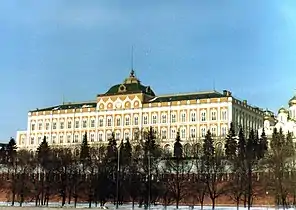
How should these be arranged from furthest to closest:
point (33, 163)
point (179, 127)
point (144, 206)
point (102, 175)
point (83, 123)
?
1. point (83, 123)
2. point (179, 127)
3. point (33, 163)
4. point (102, 175)
5. point (144, 206)

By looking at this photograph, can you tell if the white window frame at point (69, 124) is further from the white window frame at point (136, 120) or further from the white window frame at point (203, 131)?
the white window frame at point (203, 131)

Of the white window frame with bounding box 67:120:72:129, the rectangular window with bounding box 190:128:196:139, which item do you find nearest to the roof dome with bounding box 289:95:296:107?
the rectangular window with bounding box 190:128:196:139

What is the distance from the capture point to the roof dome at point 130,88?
10581 centimetres

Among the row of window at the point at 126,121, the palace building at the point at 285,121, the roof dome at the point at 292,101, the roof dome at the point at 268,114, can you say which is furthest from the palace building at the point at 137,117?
the roof dome at the point at 292,101

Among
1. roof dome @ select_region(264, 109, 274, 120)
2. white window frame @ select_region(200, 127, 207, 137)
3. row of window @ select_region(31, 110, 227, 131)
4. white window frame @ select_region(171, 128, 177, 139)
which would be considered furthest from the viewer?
roof dome @ select_region(264, 109, 274, 120)

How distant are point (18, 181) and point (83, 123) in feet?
135

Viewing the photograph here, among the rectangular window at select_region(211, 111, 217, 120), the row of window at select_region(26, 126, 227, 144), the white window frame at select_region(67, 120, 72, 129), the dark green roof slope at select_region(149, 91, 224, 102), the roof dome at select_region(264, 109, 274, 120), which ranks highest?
the dark green roof slope at select_region(149, 91, 224, 102)

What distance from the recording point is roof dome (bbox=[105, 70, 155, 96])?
10581cm

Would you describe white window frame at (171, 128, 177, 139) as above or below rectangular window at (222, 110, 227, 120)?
below

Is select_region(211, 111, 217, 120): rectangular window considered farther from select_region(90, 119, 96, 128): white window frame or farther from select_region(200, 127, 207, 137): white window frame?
select_region(90, 119, 96, 128): white window frame

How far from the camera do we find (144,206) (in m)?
58.7

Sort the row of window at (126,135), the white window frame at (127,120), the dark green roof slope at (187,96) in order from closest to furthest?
1. the row of window at (126,135)
2. the dark green roof slope at (187,96)
3. the white window frame at (127,120)

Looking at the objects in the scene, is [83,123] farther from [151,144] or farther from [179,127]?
[151,144]

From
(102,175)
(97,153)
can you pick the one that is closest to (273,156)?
(102,175)
